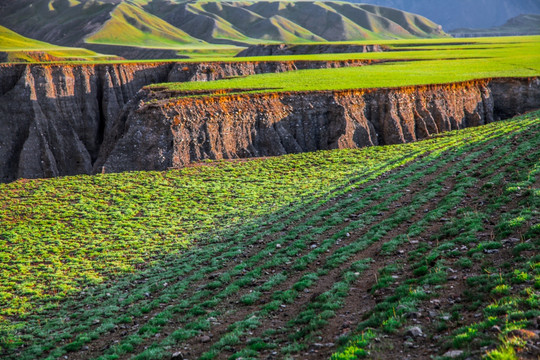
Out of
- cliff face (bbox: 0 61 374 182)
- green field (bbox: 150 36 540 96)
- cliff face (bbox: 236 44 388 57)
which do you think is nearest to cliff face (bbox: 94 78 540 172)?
green field (bbox: 150 36 540 96)

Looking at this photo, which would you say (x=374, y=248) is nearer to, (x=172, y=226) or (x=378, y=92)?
(x=172, y=226)

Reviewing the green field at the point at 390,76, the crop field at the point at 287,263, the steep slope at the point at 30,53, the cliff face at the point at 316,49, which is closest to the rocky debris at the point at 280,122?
the green field at the point at 390,76

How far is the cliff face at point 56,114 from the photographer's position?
62.9 metres

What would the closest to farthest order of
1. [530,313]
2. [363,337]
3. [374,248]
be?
[530,313]
[363,337]
[374,248]

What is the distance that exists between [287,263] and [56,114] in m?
61.8

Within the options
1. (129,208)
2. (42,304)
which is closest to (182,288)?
(42,304)

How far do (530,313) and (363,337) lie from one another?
3.74 meters

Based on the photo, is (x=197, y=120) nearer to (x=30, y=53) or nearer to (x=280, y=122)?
(x=280, y=122)

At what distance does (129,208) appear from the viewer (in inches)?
1209

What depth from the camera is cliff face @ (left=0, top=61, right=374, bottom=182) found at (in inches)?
2478

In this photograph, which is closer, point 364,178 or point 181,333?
point 181,333

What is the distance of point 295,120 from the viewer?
4822cm

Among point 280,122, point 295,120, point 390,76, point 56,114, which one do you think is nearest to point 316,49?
point 390,76

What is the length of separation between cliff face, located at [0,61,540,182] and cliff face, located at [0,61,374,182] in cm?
15
